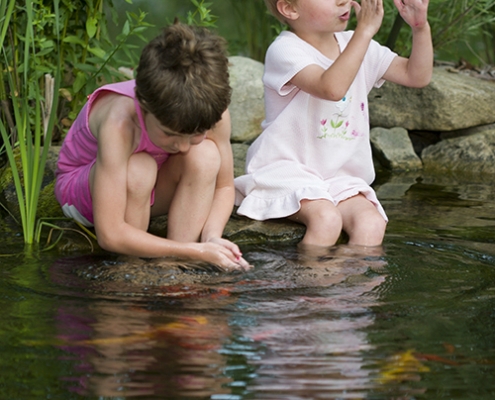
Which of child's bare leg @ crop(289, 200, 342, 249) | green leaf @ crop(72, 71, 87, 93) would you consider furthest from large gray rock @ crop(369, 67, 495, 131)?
child's bare leg @ crop(289, 200, 342, 249)

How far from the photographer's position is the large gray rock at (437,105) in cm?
534

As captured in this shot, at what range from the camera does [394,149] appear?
209 inches

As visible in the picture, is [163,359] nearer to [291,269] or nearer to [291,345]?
[291,345]

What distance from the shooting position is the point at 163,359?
2035 mm

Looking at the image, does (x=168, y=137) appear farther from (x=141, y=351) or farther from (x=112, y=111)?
(x=141, y=351)

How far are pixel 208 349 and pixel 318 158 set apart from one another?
162 centimetres

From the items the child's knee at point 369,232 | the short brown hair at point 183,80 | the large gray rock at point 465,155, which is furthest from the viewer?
the large gray rock at point 465,155

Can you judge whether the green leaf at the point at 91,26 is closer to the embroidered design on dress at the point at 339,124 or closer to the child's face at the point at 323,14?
the child's face at the point at 323,14

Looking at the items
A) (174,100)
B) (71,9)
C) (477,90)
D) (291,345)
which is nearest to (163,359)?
(291,345)

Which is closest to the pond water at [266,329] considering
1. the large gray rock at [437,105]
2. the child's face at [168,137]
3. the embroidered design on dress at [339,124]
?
the child's face at [168,137]

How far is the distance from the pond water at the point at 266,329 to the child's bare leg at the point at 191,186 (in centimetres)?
24

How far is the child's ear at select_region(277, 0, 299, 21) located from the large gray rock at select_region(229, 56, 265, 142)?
1.96 m

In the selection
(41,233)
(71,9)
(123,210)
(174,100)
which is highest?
(71,9)

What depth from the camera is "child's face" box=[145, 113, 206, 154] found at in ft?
8.80
